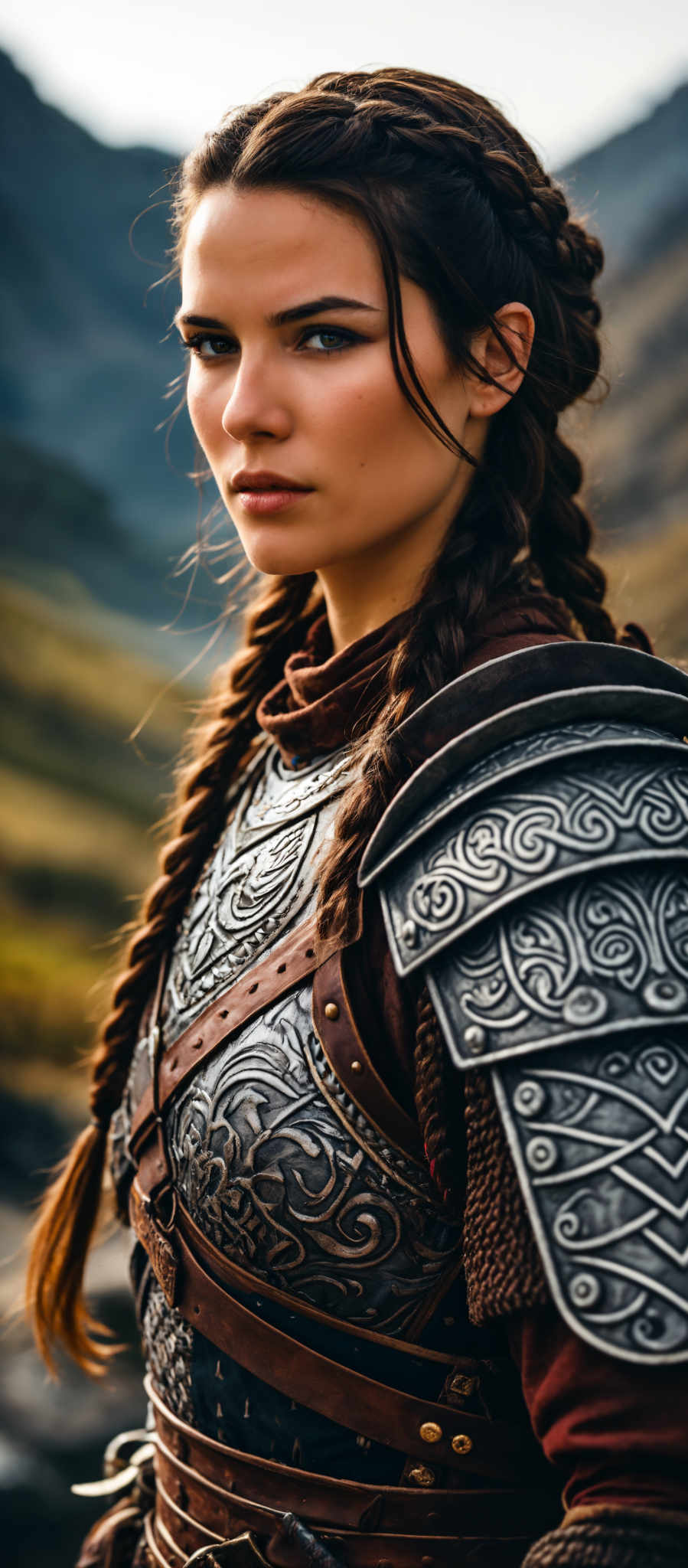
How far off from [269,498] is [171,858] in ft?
1.80

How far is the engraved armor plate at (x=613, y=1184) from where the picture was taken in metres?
0.77

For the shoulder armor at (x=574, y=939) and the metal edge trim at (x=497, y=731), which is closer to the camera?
the shoulder armor at (x=574, y=939)

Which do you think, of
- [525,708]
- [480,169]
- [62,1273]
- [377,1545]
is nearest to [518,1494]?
[377,1545]

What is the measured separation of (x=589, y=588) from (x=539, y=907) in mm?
712

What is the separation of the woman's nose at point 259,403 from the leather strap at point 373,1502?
1026 millimetres

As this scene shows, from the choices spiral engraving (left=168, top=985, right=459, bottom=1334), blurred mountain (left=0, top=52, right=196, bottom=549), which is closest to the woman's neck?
spiral engraving (left=168, top=985, right=459, bottom=1334)

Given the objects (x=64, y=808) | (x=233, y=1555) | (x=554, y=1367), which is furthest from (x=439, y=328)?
(x=64, y=808)

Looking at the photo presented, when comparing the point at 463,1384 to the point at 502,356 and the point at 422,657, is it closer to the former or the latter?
the point at 422,657

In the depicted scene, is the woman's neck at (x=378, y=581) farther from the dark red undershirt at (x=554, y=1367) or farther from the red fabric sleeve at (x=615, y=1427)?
the red fabric sleeve at (x=615, y=1427)

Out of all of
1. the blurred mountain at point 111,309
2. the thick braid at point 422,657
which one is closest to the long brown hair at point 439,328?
the thick braid at point 422,657

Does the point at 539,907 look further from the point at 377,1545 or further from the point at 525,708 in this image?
the point at 377,1545

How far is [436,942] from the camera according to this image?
0.89m

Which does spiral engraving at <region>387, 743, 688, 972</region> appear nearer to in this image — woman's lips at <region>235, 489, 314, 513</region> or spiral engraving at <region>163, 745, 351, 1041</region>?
spiral engraving at <region>163, 745, 351, 1041</region>

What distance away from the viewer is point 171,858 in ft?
5.04
